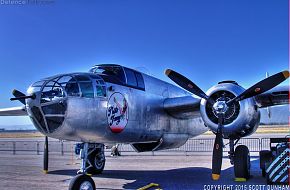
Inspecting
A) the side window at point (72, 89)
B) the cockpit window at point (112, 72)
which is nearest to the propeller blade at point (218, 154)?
the cockpit window at point (112, 72)

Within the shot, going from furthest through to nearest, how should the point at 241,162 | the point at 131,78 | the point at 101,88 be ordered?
the point at 131,78, the point at 241,162, the point at 101,88

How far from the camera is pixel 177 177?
11703mm

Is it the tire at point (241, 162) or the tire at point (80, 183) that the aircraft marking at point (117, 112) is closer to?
the tire at point (80, 183)

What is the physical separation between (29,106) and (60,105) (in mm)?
830

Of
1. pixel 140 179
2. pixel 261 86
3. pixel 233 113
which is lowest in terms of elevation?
pixel 140 179

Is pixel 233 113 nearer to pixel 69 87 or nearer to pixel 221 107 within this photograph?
pixel 221 107

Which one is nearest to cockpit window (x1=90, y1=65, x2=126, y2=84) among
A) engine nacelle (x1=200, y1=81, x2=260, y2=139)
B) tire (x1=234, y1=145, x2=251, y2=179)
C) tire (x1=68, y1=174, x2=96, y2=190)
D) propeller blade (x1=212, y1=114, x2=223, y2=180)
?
engine nacelle (x1=200, y1=81, x2=260, y2=139)

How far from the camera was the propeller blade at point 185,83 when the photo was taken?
1059 cm

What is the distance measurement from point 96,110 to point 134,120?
199 centimetres

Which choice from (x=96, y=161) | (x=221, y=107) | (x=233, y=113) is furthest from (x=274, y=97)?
(x=96, y=161)

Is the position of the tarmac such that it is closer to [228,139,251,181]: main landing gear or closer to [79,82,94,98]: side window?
[228,139,251,181]: main landing gear

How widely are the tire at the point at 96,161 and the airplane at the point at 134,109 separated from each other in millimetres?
31

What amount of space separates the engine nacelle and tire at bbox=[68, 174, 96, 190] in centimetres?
415

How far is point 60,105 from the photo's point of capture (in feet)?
26.9
